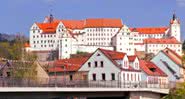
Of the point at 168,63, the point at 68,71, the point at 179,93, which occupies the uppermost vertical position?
the point at 168,63

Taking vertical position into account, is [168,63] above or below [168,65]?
above

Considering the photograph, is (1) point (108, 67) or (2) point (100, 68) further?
(2) point (100, 68)

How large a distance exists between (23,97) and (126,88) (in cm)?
1858

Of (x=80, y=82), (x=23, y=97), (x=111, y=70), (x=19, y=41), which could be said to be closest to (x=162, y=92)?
(x=111, y=70)

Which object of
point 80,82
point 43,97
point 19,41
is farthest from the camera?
point 19,41

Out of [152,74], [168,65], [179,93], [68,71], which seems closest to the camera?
[179,93]

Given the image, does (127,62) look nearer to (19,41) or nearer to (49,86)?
(49,86)

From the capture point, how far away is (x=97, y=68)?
272 feet

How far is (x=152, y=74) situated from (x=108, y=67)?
11544 mm

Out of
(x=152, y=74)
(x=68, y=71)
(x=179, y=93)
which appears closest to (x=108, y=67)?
(x=68, y=71)

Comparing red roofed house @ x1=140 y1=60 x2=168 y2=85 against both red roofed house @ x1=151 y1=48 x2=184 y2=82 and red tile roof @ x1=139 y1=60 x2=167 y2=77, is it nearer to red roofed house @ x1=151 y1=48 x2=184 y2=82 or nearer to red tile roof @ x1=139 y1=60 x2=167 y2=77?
red tile roof @ x1=139 y1=60 x2=167 y2=77

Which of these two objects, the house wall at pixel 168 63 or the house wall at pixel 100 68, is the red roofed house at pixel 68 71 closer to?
the house wall at pixel 100 68

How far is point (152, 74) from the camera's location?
9081 cm

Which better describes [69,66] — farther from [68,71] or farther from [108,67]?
[108,67]
